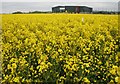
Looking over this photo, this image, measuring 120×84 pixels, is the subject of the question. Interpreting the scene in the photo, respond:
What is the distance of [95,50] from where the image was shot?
579cm

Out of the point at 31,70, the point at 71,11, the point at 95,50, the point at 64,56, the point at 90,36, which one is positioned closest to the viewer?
the point at 31,70

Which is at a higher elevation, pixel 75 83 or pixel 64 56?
pixel 64 56

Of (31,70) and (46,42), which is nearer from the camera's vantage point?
(31,70)

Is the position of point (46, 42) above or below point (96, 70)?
above

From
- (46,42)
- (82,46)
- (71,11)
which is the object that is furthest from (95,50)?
(71,11)

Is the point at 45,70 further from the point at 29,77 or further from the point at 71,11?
the point at 71,11

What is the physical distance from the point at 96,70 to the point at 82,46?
809mm

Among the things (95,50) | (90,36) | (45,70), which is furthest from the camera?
(90,36)

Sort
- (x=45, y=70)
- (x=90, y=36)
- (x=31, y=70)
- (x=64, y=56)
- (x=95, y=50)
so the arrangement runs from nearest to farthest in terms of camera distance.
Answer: (x=45, y=70), (x=31, y=70), (x=64, y=56), (x=95, y=50), (x=90, y=36)

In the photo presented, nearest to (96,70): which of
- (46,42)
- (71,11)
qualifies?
(46,42)

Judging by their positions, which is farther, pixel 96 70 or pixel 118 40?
pixel 118 40

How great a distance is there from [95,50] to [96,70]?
1116 millimetres

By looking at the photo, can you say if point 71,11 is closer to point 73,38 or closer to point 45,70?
point 73,38

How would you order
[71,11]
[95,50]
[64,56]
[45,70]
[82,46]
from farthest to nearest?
[71,11]
[95,50]
[82,46]
[64,56]
[45,70]
